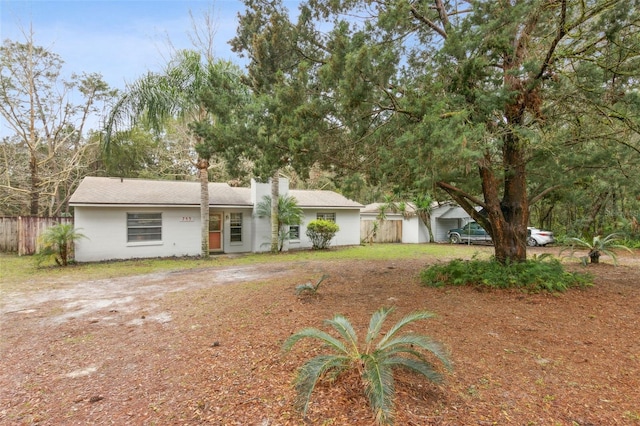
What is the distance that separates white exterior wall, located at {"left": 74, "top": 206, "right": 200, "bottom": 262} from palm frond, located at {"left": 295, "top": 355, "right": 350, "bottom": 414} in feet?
38.3

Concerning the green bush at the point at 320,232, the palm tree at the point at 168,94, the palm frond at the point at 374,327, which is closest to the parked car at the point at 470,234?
the green bush at the point at 320,232

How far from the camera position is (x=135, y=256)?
1231cm

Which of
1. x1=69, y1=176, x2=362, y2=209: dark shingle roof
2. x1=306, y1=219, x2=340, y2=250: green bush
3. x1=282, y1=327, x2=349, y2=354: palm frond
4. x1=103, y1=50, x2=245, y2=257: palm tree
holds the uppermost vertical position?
x1=103, y1=50, x2=245, y2=257: palm tree

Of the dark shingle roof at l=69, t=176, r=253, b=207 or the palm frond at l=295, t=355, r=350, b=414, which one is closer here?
the palm frond at l=295, t=355, r=350, b=414

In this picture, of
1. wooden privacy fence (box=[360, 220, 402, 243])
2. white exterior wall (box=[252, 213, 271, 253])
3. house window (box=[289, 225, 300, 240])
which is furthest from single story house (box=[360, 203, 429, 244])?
white exterior wall (box=[252, 213, 271, 253])

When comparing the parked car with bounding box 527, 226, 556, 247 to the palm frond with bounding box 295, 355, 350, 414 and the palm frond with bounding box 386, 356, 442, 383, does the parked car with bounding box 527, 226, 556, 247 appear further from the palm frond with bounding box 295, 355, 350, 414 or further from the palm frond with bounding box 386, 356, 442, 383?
the palm frond with bounding box 295, 355, 350, 414

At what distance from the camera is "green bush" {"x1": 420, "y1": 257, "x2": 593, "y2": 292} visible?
19.6 feet

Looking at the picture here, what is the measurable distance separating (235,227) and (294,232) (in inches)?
113

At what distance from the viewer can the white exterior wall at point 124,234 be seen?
11.5m

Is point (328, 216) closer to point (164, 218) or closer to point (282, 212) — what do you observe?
point (282, 212)

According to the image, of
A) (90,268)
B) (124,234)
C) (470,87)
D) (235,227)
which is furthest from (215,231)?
(470,87)

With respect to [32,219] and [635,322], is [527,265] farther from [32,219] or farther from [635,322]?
[32,219]

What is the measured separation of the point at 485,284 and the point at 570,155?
276 centimetres

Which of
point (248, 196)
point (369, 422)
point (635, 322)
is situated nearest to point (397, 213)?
point (248, 196)
